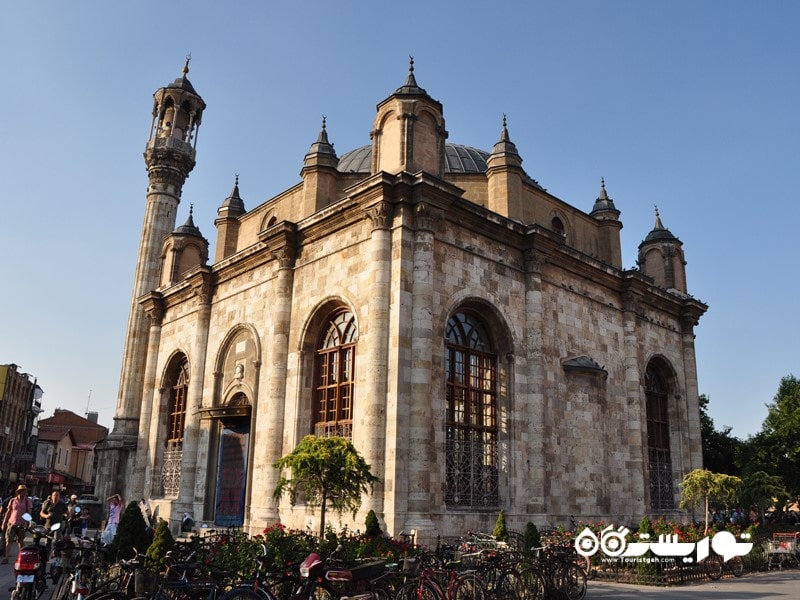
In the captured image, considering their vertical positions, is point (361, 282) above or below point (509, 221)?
below

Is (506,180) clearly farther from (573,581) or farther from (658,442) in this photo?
(573,581)

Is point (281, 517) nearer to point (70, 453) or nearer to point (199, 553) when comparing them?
point (199, 553)

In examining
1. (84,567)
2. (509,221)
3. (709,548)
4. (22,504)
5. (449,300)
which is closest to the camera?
(84,567)

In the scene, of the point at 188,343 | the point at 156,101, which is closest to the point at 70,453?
the point at 156,101

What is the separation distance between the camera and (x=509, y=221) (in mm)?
18375

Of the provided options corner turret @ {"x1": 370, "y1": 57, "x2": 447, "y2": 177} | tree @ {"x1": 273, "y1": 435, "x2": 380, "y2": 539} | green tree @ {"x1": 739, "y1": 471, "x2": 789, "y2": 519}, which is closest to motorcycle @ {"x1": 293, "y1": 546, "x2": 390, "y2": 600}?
tree @ {"x1": 273, "y1": 435, "x2": 380, "y2": 539}

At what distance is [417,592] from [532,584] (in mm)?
2425

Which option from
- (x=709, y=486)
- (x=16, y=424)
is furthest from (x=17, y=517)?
(x=16, y=424)

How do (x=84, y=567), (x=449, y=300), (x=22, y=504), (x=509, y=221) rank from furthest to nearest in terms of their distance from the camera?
(x=509, y=221) → (x=449, y=300) → (x=22, y=504) → (x=84, y=567)

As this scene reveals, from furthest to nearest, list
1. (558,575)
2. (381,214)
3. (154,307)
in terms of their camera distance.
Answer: (154,307) < (381,214) < (558,575)

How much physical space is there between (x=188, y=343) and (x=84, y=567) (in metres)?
16.4

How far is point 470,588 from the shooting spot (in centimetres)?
900

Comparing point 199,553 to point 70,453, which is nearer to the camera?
point 199,553

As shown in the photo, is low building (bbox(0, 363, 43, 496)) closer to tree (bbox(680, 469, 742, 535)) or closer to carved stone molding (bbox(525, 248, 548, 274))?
carved stone molding (bbox(525, 248, 548, 274))
